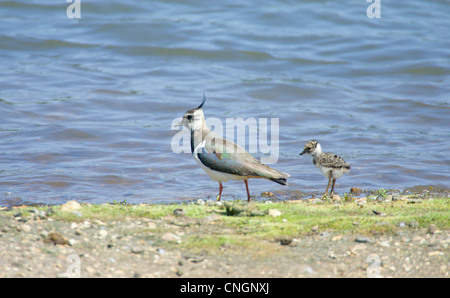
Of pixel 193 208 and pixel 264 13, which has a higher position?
pixel 264 13

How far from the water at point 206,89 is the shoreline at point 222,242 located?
3.36 meters

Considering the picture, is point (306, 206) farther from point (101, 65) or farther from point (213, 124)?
point (101, 65)

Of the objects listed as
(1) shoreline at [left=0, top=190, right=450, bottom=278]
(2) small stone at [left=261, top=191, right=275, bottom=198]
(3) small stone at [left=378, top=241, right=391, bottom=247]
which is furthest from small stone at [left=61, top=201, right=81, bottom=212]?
(2) small stone at [left=261, top=191, right=275, bottom=198]

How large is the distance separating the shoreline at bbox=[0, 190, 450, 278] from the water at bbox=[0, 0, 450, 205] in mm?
3355

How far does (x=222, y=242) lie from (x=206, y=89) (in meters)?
11.8

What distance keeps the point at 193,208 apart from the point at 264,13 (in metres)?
18.0

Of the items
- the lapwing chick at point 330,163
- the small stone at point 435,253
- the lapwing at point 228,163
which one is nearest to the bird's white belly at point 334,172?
the lapwing chick at point 330,163

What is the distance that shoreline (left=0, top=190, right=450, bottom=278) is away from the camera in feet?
18.9

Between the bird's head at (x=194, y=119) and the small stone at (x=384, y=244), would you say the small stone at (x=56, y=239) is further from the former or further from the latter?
the bird's head at (x=194, y=119)

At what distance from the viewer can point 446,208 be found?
26.0 ft

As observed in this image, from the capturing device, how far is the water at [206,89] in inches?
464

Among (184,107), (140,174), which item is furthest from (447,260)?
(184,107)

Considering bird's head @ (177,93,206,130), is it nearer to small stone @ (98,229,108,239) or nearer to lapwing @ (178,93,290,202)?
lapwing @ (178,93,290,202)
